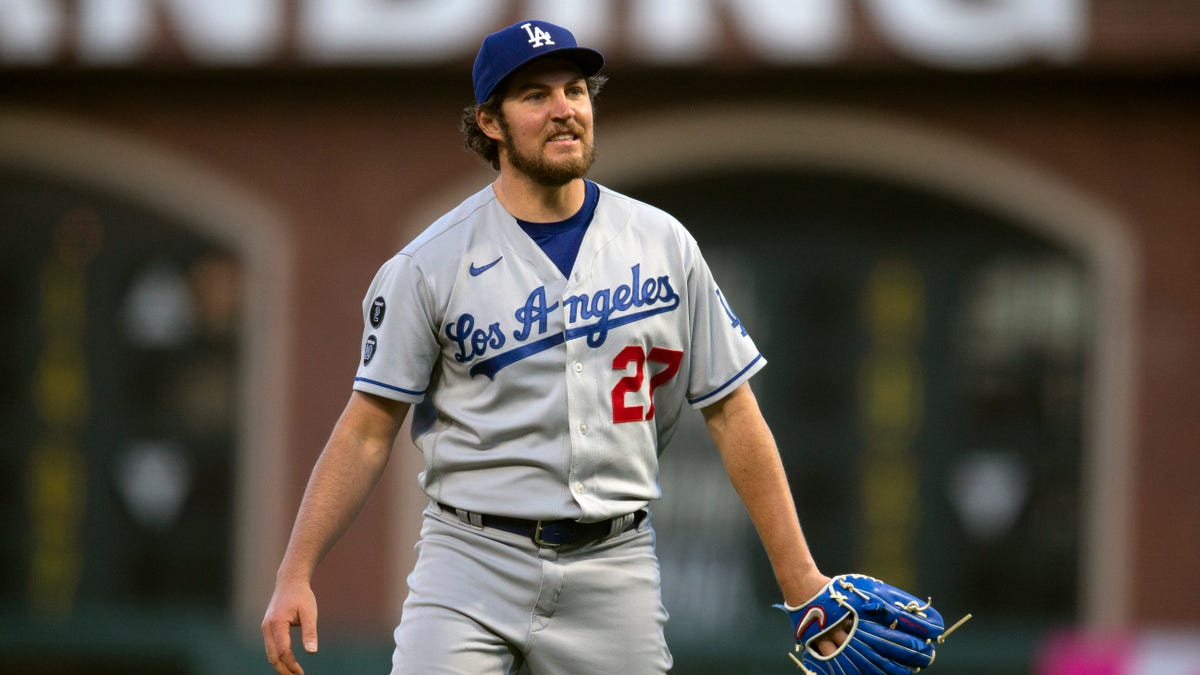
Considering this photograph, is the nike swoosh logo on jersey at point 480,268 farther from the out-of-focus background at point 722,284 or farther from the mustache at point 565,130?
the out-of-focus background at point 722,284

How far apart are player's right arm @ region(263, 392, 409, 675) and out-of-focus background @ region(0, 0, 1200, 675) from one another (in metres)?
7.32

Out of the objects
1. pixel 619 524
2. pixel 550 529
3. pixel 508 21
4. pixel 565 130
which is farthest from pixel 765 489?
pixel 508 21

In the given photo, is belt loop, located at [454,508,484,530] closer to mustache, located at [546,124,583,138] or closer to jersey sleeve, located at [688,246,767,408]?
jersey sleeve, located at [688,246,767,408]

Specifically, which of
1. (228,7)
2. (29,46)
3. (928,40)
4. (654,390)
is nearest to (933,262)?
(928,40)

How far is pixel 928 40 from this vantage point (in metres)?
10.7

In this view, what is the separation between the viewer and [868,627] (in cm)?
375

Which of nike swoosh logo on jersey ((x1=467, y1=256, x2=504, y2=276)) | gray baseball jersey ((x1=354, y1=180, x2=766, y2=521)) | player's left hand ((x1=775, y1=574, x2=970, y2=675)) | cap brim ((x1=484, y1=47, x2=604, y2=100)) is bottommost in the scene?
player's left hand ((x1=775, y1=574, x2=970, y2=675))

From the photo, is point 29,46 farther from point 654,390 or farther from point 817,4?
point 654,390

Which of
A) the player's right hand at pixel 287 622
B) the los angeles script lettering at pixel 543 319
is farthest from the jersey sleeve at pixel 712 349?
the player's right hand at pixel 287 622

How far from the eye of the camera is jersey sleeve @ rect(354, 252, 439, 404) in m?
3.80

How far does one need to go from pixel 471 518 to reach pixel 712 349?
66 centimetres

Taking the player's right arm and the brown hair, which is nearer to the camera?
the player's right arm

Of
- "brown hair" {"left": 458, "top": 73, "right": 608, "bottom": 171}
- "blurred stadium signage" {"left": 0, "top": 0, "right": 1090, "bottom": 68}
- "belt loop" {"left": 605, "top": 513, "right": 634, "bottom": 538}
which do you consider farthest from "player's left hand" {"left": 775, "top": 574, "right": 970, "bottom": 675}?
"blurred stadium signage" {"left": 0, "top": 0, "right": 1090, "bottom": 68}

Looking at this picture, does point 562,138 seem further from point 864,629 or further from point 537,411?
point 864,629
